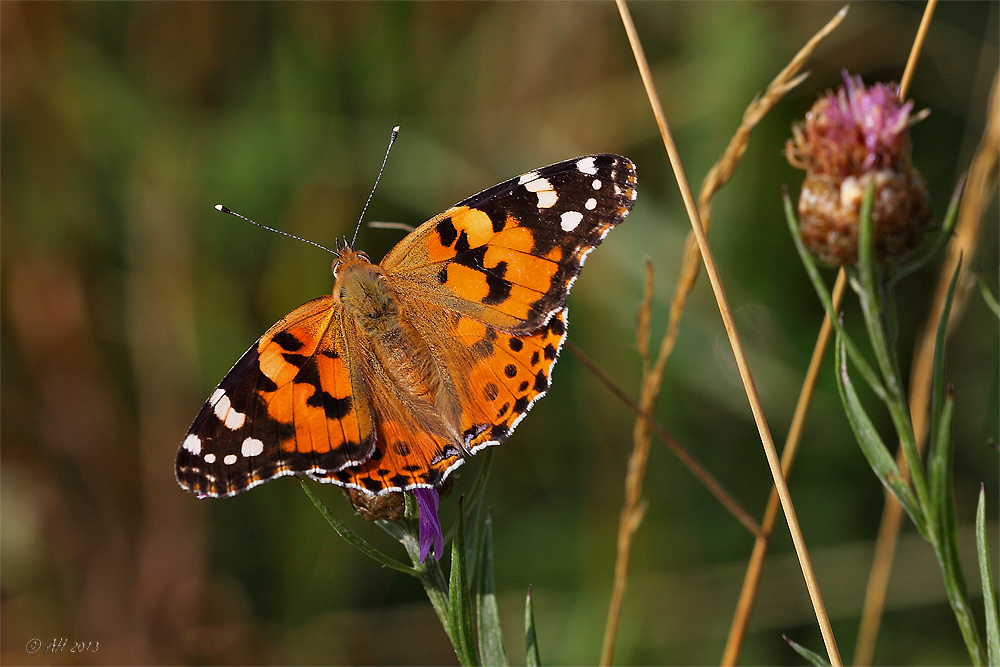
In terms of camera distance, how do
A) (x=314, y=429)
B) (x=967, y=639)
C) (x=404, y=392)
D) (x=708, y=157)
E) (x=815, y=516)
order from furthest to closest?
(x=708, y=157), (x=815, y=516), (x=404, y=392), (x=314, y=429), (x=967, y=639)

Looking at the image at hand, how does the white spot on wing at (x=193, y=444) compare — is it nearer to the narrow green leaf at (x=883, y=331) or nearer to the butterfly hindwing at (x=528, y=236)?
the butterfly hindwing at (x=528, y=236)

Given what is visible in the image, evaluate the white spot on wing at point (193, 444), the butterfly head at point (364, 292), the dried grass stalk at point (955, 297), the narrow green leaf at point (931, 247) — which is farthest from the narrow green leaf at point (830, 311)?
the white spot on wing at point (193, 444)

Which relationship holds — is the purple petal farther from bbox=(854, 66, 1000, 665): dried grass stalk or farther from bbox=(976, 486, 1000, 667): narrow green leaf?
bbox=(854, 66, 1000, 665): dried grass stalk

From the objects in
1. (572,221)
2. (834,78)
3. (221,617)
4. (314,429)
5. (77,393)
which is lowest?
(221,617)

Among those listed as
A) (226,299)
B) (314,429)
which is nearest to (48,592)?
(226,299)

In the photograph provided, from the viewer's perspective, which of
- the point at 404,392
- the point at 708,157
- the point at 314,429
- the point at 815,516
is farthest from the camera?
the point at 708,157

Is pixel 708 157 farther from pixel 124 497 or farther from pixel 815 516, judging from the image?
pixel 124 497

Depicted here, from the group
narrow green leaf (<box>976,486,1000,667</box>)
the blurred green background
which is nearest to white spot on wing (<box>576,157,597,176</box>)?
narrow green leaf (<box>976,486,1000,667</box>)

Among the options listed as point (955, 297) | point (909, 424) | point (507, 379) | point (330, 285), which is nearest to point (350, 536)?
point (507, 379)
